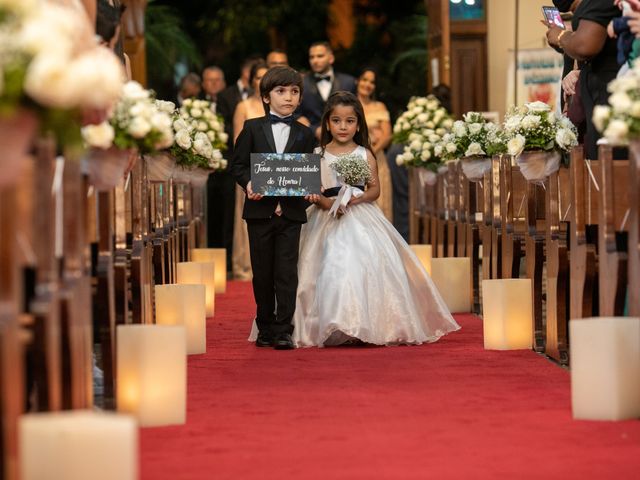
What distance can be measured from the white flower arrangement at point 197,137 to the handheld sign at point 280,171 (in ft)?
5.10

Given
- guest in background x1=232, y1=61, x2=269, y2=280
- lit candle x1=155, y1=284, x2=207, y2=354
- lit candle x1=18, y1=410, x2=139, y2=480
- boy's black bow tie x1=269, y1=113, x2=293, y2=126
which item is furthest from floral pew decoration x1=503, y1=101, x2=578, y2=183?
guest in background x1=232, y1=61, x2=269, y2=280

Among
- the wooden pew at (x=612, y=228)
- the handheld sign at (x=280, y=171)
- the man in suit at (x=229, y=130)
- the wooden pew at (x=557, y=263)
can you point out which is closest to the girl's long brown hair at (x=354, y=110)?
the handheld sign at (x=280, y=171)

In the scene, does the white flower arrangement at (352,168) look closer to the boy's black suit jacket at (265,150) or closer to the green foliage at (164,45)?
the boy's black suit jacket at (265,150)

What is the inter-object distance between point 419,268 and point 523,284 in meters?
1.04

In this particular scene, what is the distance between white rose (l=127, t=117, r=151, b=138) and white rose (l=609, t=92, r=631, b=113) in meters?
2.01

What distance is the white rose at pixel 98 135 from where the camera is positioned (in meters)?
5.87

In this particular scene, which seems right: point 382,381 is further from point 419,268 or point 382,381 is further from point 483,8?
point 483,8

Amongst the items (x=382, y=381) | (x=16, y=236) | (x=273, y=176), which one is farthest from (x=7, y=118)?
(x=273, y=176)

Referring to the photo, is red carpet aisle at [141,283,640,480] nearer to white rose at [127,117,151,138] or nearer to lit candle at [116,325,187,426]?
lit candle at [116,325,187,426]

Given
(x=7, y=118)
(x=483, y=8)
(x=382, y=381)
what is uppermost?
(x=483, y=8)

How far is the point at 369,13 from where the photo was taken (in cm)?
2597

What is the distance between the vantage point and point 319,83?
49.8ft

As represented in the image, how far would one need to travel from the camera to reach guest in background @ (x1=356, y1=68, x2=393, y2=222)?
51.4 feet

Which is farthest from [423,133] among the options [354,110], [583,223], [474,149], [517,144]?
[583,223]
